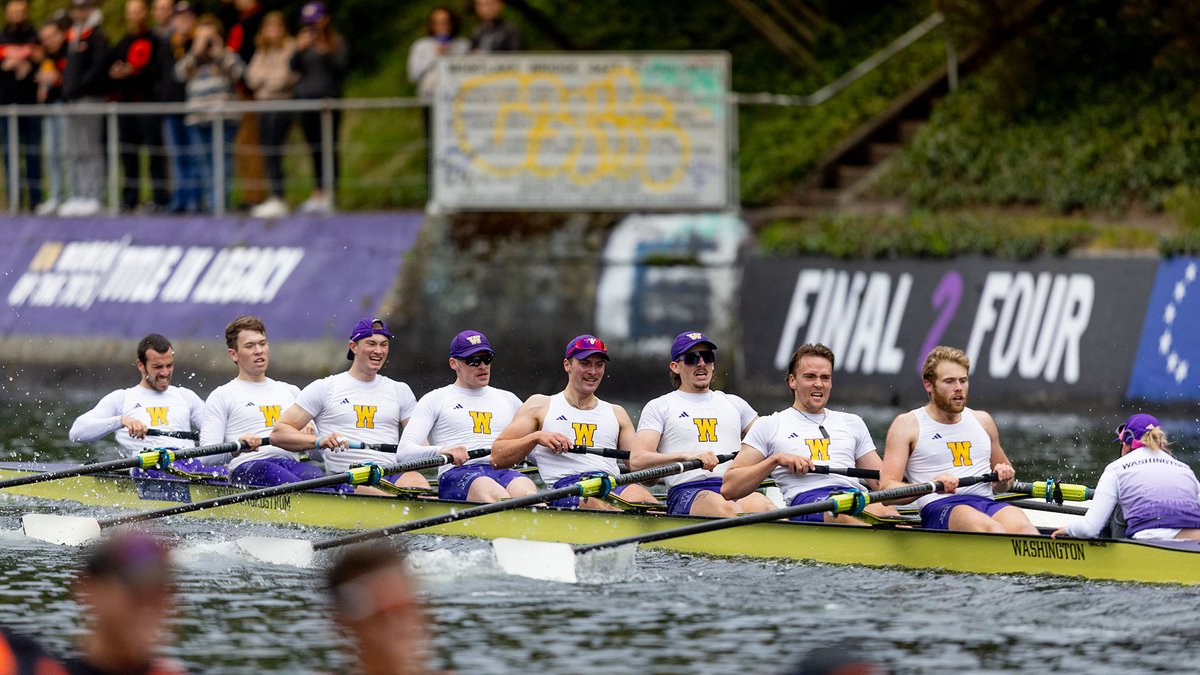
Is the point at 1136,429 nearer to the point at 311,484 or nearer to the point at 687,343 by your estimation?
the point at 687,343

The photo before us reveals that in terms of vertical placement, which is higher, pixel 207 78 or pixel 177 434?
pixel 207 78

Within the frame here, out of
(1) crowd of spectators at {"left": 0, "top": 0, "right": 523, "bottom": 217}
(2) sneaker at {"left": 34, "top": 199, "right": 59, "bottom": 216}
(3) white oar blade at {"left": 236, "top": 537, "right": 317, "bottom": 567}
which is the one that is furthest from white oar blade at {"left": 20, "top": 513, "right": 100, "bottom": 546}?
(2) sneaker at {"left": 34, "top": 199, "right": 59, "bottom": 216}

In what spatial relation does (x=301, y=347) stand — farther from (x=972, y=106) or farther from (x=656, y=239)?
(x=972, y=106)

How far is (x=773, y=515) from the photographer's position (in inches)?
453

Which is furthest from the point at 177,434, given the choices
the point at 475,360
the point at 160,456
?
the point at 475,360

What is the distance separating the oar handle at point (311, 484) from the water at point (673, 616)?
0.48 meters

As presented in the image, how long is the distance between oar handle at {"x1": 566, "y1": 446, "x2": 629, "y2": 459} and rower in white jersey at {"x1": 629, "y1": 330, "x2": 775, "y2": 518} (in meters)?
0.22

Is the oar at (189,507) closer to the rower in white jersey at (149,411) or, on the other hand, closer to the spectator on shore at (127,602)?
the rower in white jersey at (149,411)

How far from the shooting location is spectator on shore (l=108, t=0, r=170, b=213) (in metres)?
24.6

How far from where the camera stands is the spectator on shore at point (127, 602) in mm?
4820

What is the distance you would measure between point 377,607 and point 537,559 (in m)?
6.94

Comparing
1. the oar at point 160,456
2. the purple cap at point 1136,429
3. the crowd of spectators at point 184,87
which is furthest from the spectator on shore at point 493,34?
the purple cap at point 1136,429

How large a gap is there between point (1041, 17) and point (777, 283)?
5014 millimetres

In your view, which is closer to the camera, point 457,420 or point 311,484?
point 311,484
